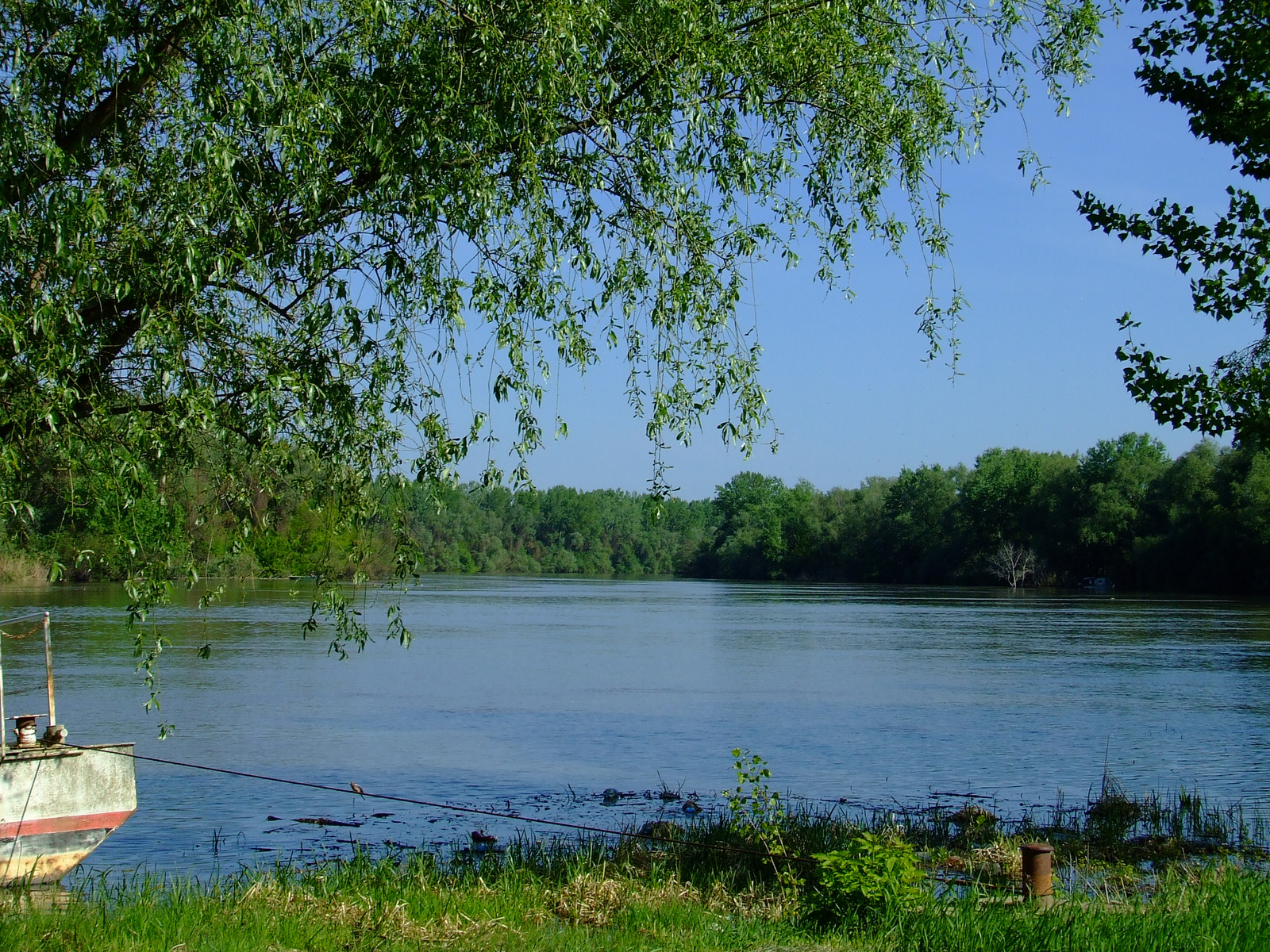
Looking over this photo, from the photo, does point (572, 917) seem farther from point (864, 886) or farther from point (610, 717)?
point (610, 717)

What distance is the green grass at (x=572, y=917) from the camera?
6484mm

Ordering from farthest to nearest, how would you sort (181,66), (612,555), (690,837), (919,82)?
1. (612,555)
2. (690,837)
3. (919,82)
4. (181,66)

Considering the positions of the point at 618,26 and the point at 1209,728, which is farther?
the point at 1209,728

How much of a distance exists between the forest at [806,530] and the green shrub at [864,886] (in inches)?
93.8

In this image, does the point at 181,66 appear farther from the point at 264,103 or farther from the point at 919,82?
the point at 919,82

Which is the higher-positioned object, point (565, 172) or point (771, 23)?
point (771, 23)

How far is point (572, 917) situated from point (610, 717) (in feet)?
49.8

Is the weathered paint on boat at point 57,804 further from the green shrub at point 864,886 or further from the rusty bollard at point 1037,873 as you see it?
the rusty bollard at point 1037,873

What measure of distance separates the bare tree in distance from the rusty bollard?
98.7 meters

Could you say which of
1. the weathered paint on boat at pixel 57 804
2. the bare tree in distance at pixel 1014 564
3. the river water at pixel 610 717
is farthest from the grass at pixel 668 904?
the bare tree in distance at pixel 1014 564

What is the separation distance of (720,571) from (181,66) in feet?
478

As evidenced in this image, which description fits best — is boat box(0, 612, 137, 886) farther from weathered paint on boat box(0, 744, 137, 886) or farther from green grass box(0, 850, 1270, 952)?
green grass box(0, 850, 1270, 952)

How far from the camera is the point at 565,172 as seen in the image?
25.8 feet

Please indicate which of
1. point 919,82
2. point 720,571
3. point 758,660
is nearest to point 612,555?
point 720,571
